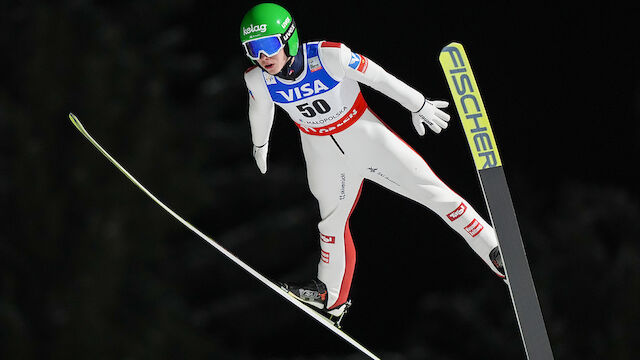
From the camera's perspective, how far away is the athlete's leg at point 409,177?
4383mm

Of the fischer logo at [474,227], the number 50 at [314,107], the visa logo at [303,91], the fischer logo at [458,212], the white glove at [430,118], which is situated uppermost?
the visa logo at [303,91]

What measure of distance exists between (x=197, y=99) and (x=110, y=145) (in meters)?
1.57

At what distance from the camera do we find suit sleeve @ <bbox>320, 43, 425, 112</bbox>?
4.17 metres

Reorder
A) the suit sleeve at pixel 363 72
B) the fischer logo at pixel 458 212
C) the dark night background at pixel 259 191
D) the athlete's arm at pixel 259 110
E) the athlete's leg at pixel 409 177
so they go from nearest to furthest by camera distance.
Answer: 1. the suit sleeve at pixel 363 72
2. the athlete's arm at pixel 259 110
3. the athlete's leg at pixel 409 177
4. the fischer logo at pixel 458 212
5. the dark night background at pixel 259 191

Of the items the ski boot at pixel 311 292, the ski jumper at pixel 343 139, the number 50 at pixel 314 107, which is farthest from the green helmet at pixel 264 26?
the ski boot at pixel 311 292

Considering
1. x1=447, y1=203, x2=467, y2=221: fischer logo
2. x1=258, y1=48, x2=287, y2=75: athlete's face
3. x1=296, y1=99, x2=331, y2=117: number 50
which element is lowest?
x1=447, y1=203, x2=467, y2=221: fischer logo

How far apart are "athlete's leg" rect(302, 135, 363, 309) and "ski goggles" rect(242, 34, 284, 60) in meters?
0.50

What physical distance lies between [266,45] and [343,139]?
1.83 ft

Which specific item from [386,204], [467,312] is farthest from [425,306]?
[386,204]

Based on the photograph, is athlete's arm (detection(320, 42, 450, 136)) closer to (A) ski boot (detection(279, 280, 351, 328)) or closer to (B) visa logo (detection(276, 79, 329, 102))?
(B) visa logo (detection(276, 79, 329, 102))

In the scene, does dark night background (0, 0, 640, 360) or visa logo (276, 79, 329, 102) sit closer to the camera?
visa logo (276, 79, 329, 102)

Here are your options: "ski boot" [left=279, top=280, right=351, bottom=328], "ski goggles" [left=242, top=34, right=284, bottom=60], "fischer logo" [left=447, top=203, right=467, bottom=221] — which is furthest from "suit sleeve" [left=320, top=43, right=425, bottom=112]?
"ski boot" [left=279, top=280, right=351, bottom=328]

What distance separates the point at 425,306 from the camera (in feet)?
36.7

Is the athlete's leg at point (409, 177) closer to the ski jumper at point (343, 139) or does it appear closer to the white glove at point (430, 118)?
the ski jumper at point (343, 139)
